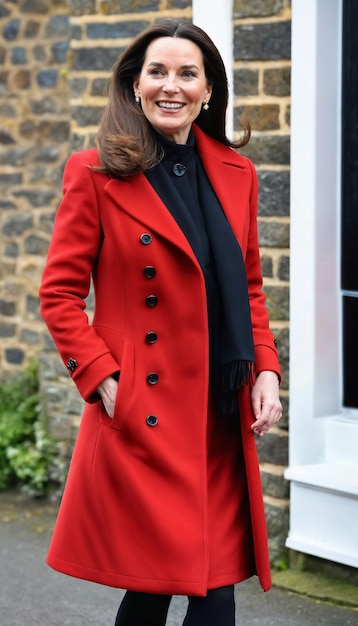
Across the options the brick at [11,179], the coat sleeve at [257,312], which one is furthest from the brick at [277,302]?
the brick at [11,179]

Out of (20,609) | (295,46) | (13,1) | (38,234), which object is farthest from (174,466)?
(13,1)

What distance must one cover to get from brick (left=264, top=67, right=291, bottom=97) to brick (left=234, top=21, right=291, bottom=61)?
55mm

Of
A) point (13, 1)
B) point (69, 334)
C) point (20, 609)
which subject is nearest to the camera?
point (69, 334)

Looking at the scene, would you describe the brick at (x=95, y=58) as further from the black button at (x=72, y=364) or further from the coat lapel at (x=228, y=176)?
the black button at (x=72, y=364)

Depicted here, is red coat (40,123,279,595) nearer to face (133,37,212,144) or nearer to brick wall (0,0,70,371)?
face (133,37,212,144)

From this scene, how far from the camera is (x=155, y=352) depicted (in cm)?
299

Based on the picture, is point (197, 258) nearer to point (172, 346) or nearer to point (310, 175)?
point (172, 346)

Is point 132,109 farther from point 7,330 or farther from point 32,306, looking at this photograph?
point 7,330

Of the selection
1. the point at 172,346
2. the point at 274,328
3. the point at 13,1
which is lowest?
the point at 274,328

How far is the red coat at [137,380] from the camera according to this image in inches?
117

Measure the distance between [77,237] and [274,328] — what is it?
212 cm

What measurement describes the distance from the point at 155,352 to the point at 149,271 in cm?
21

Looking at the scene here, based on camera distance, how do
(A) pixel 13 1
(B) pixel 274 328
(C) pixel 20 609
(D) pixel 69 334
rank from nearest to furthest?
(D) pixel 69 334
(C) pixel 20 609
(B) pixel 274 328
(A) pixel 13 1

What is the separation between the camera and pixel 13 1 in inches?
283
